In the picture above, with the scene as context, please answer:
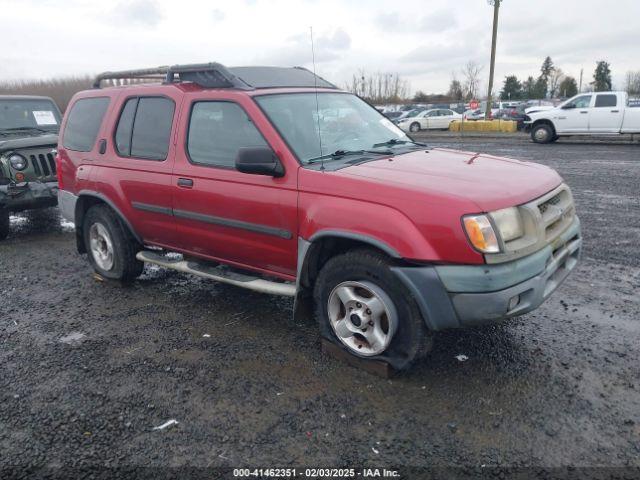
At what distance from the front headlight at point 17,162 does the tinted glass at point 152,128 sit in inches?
138

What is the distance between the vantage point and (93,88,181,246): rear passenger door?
457 cm

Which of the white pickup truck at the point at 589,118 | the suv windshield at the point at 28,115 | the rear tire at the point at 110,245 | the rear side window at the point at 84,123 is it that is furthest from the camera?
the white pickup truck at the point at 589,118

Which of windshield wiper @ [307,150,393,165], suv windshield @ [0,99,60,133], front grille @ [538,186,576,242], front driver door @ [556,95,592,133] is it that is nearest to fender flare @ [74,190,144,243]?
windshield wiper @ [307,150,393,165]

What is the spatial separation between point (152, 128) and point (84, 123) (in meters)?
1.26

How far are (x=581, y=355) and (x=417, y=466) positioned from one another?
1694 mm

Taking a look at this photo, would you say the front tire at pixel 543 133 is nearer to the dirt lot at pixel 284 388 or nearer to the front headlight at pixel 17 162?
the dirt lot at pixel 284 388

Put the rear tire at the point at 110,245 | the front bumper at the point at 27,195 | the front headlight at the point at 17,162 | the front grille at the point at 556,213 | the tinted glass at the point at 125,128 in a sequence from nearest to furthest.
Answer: the front grille at the point at 556,213 < the tinted glass at the point at 125,128 < the rear tire at the point at 110,245 < the front bumper at the point at 27,195 < the front headlight at the point at 17,162

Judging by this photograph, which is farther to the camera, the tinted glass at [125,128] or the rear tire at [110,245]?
the rear tire at [110,245]

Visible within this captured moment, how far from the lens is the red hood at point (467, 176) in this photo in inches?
125

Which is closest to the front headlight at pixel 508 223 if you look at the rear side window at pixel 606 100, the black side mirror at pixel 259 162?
the black side mirror at pixel 259 162

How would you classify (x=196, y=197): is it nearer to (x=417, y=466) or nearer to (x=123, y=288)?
(x=123, y=288)

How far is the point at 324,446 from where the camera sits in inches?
111

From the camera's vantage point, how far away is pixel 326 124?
4219 mm

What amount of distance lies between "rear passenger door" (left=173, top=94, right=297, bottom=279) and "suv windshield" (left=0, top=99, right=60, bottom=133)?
18.9 ft
